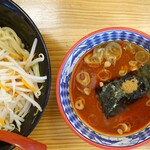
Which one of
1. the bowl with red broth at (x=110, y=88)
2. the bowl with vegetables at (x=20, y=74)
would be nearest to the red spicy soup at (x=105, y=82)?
the bowl with red broth at (x=110, y=88)

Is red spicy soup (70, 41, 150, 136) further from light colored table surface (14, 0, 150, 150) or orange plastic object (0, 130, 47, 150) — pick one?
orange plastic object (0, 130, 47, 150)

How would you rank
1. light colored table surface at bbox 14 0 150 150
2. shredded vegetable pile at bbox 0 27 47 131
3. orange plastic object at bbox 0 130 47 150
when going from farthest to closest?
light colored table surface at bbox 14 0 150 150
shredded vegetable pile at bbox 0 27 47 131
orange plastic object at bbox 0 130 47 150

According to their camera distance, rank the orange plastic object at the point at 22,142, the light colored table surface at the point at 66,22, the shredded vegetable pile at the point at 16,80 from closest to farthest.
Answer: the orange plastic object at the point at 22,142, the shredded vegetable pile at the point at 16,80, the light colored table surface at the point at 66,22

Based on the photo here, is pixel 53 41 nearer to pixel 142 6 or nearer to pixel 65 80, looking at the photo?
pixel 65 80

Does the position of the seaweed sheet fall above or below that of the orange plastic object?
above

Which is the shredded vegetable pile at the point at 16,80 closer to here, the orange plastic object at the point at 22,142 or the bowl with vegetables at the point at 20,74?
the bowl with vegetables at the point at 20,74

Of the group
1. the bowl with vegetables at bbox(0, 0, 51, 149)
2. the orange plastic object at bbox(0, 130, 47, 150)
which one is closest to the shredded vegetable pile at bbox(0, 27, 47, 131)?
the bowl with vegetables at bbox(0, 0, 51, 149)

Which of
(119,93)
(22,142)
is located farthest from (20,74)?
(119,93)
